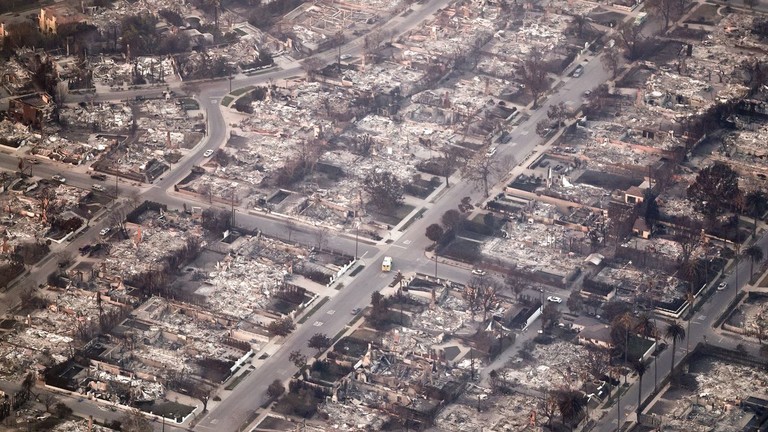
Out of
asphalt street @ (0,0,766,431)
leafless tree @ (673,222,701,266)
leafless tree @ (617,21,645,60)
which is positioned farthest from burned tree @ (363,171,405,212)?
leafless tree @ (617,21,645,60)

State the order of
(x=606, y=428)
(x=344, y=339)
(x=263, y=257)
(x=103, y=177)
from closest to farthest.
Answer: (x=606, y=428) < (x=344, y=339) < (x=263, y=257) < (x=103, y=177)

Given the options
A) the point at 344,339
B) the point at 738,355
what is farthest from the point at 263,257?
the point at 738,355

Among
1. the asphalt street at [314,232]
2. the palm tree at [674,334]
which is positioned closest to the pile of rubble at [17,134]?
the asphalt street at [314,232]

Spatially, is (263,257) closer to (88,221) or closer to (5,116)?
(88,221)

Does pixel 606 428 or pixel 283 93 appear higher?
pixel 283 93

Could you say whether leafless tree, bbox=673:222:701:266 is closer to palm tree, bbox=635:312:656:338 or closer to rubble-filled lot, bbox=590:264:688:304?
rubble-filled lot, bbox=590:264:688:304

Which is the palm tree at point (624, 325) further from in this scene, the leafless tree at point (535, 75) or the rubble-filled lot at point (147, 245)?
the leafless tree at point (535, 75)

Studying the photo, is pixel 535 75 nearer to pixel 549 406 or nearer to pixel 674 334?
pixel 674 334
